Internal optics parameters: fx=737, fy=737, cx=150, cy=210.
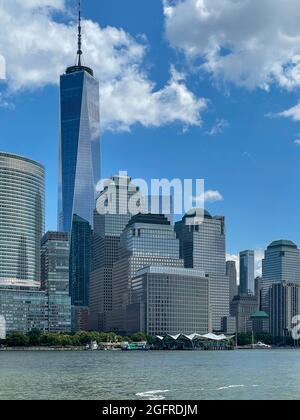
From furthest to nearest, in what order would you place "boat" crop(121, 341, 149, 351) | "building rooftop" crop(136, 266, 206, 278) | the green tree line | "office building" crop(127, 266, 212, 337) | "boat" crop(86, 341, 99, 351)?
1. "office building" crop(127, 266, 212, 337)
2. "building rooftop" crop(136, 266, 206, 278)
3. "boat" crop(86, 341, 99, 351)
4. "boat" crop(121, 341, 149, 351)
5. the green tree line

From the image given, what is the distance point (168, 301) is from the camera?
186 m

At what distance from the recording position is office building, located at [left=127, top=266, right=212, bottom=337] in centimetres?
18488

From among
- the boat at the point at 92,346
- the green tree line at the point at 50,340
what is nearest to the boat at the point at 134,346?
the green tree line at the point at 50,340

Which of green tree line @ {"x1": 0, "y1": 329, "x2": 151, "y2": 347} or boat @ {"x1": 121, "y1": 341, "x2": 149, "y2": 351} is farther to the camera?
boat @ {"x1": 121, "y1": 341, "x2": 149, "y2": 351}

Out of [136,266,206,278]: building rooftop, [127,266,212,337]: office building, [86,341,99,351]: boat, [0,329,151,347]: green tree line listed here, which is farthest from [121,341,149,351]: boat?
[136,266,206,278]: building rooftop

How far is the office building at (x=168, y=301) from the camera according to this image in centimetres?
18488

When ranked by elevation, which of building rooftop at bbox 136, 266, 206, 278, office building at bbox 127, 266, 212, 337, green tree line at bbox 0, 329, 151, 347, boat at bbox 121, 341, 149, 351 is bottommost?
boat at bbox 121, 341, 149, 351

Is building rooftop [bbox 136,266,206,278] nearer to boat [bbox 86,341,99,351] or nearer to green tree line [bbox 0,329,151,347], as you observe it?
green tree line [bbox 0,329,151,347]

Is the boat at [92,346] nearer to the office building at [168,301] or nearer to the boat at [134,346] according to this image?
the boat at [134,346]

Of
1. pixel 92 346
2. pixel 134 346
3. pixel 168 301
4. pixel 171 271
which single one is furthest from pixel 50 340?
pixel 171 271

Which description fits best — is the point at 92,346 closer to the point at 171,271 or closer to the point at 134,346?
the point at 134,346

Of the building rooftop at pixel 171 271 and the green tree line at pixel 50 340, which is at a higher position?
the building rooftop at pixel 171 271
